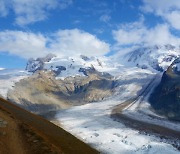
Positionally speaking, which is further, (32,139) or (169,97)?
→ (169,97)

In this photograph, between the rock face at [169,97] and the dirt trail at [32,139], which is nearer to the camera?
the dirt trail at [32,139]

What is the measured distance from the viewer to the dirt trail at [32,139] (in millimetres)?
34188

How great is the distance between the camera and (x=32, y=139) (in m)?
36.6

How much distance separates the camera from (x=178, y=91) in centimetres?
14438

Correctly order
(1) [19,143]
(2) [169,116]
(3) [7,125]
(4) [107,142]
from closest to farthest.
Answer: (1) [19,143]
(3) [7,125]
(4) [107,142]
(2) [169,116]

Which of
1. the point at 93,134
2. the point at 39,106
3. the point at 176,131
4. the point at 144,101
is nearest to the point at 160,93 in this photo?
the point at 144,101

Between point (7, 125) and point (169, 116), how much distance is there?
92.2 metres

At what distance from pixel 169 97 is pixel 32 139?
115 meters

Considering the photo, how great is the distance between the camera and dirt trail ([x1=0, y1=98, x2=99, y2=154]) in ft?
112

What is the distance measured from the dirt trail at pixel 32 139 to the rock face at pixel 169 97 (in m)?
83.5

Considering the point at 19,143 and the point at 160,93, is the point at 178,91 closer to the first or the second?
the point at 160,93

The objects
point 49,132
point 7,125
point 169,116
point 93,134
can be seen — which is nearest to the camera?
point 7,125

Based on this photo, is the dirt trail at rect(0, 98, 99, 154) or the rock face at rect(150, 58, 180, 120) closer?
the dirt trail at rect(0, 98, 99, 154)

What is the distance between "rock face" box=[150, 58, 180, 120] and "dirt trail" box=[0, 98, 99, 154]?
274ft
